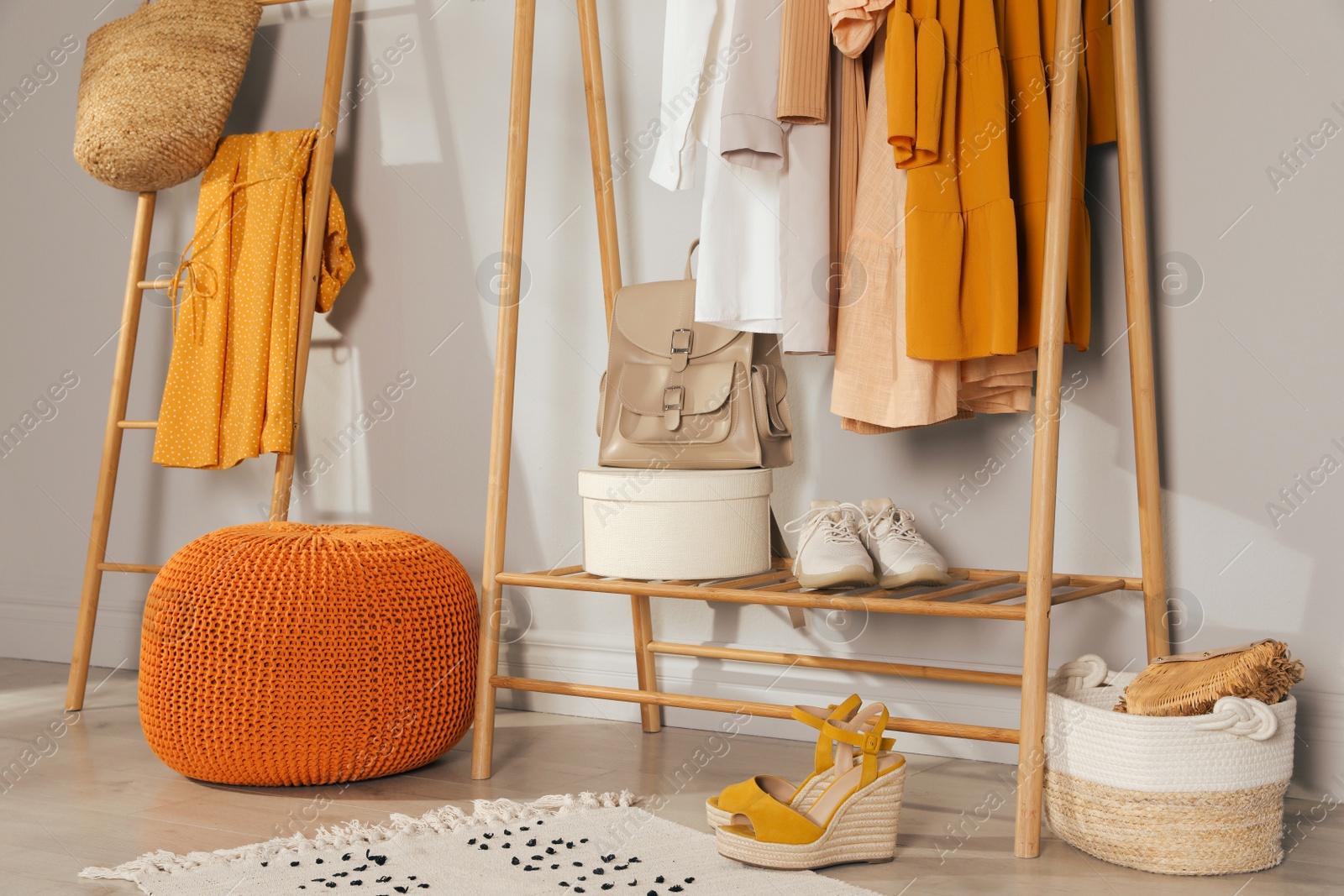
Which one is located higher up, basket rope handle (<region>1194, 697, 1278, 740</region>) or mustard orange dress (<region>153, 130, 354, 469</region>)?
mustard orange dress (<region>153, 130, 354, 469</region>)

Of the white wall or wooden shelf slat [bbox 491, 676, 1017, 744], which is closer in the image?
wooden shelf slat [bbox 491, 676, 1017, 744]

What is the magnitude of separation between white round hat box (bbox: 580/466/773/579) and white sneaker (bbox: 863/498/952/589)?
0.18 m

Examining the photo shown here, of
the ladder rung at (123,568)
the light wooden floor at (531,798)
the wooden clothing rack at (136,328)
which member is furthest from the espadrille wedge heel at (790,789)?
the ladder rung at (123,568)

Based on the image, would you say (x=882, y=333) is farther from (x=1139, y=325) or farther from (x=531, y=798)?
(x=531, y=798)

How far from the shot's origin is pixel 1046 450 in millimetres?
1533

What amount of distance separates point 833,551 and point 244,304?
1.50 meters

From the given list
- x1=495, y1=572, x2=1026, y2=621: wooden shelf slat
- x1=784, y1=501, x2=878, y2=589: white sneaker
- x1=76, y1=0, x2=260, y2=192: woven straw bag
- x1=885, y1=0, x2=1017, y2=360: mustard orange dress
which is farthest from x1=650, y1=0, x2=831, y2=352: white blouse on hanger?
x1=76, y1=0, x2=260, y2=192: woven straw bag

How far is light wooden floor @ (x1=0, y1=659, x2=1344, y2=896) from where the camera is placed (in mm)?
1460

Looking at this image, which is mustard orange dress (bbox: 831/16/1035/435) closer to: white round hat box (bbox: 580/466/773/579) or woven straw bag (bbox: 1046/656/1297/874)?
white round hat box (bbox: 580/466/773/579)

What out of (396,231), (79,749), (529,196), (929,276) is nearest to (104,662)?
(79,749)

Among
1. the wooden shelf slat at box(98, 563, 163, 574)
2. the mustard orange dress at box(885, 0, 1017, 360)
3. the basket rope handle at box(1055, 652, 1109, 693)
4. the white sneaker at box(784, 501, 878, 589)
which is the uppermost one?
the mustard orange dress at box(885, 0, 1017, 360)

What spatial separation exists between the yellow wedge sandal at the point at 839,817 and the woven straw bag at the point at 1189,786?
0.26m

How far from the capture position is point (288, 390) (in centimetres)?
249

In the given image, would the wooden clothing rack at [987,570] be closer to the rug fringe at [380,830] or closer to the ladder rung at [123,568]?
the rug fringe at [380,830]
